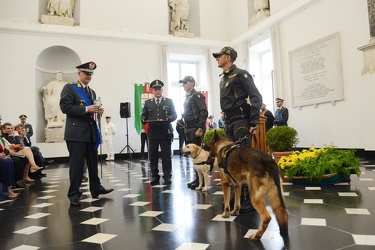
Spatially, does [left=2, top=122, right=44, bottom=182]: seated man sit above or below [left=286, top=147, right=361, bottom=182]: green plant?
above

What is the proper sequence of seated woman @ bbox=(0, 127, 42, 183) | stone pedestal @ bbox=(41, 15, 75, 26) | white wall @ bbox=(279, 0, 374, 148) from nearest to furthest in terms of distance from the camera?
seated woman @ bbox=(0, 127, 42, 183)
white wall @ bbox=(279, 0, 374, 148)
stone pedestal @ bbox=(41, 15, 75, 26)

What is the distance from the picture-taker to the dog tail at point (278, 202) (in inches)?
79.9

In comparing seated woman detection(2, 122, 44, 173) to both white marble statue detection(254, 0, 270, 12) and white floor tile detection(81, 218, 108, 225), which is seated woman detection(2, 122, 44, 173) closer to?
white floor tile detection(81, 218, 108, 225)

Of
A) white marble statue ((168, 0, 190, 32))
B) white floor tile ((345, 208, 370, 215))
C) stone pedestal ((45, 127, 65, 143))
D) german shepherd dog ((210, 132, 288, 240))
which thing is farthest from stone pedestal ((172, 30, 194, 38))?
white floor tile ((345, 208, 370, 215))

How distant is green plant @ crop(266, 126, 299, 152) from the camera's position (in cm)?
503

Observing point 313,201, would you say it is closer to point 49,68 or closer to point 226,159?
point 226,159

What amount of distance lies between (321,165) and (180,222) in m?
2.55

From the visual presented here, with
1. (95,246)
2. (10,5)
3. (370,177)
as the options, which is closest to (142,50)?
(10,5)

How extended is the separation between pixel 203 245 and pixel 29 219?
2.08 metres

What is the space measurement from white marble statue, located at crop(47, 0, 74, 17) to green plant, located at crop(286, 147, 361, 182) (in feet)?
36.1

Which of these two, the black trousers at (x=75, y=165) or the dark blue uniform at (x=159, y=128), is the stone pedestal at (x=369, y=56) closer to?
the dark blue uniform at (x=159, y=128)

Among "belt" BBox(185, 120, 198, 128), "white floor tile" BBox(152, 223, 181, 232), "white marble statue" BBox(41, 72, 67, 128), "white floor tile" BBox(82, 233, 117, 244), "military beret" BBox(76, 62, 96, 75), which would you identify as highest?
"white marble statue" BBox(41, 72, 67, 128)

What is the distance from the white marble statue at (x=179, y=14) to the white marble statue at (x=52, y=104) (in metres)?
5.95

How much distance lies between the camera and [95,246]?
2186mm
